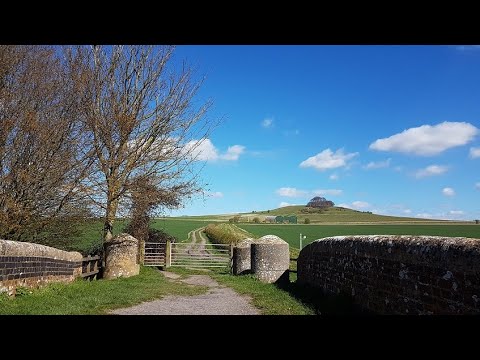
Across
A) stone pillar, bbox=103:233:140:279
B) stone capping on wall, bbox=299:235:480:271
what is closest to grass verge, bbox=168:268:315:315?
stone capping on wall, bbox=299:235:480:271

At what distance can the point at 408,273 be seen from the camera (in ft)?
20.3

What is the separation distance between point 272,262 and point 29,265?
8615 mm

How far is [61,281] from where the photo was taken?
12117 millimetres

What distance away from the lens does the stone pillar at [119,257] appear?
1633cm

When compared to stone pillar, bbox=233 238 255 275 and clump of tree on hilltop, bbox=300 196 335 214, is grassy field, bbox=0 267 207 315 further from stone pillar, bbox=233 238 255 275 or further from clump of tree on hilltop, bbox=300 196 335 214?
clump of tree on hilltop, bbox=300 196 335 214

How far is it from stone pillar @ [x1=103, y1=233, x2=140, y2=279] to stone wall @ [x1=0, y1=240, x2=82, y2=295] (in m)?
3.16

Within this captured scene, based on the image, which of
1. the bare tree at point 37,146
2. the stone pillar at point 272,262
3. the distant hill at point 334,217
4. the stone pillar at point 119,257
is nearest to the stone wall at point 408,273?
the stone pillar at point 272,262

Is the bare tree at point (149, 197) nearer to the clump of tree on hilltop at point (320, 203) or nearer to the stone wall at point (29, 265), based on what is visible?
the stone wall at point (29, 265)

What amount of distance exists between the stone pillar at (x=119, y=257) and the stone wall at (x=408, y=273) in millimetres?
9010

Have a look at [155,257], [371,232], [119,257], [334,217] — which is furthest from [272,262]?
[334,217]

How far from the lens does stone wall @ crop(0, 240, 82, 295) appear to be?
26.8ft

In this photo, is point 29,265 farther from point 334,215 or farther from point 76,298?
point 334,215
